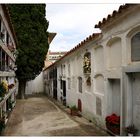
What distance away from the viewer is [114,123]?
7148 millimetres

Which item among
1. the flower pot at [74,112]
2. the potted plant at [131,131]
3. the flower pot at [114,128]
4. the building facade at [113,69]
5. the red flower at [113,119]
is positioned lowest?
the flower pot at [74,112]

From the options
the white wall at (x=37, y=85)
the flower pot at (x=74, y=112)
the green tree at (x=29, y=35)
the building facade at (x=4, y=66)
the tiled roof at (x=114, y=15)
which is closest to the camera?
the tiled roof at (x=114, y=15)

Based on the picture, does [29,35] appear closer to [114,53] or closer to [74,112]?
[74,112]

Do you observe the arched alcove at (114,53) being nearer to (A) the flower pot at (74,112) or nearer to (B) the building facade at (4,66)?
(B) the building facade at (4,66)

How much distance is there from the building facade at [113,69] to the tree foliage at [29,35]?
860 centimetres

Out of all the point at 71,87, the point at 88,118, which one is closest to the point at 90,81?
the point at 88,118

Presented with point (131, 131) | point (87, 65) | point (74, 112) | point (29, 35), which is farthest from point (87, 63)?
point (29, 35)

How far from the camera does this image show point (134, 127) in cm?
645

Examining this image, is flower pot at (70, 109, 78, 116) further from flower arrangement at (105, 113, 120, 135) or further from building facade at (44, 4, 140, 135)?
flower arrangement at (105, 113, 120, 135)

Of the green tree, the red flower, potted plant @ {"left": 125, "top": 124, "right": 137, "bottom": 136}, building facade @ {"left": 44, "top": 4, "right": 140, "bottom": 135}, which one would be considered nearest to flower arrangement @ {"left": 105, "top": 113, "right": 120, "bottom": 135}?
the red flower

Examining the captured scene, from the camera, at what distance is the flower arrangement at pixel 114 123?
7.08 metres

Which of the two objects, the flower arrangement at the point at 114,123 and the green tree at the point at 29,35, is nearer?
the flower arrangement at the point at 114,123

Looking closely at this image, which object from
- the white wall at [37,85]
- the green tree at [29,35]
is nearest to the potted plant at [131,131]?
the green tree at [29,35]

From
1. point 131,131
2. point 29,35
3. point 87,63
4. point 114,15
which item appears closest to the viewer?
point 131,131
